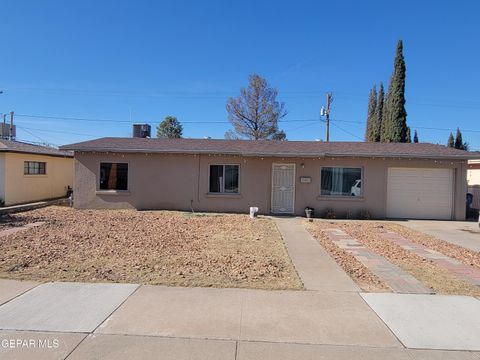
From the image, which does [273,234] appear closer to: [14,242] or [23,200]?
[14,242]

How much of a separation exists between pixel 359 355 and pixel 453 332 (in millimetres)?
1386

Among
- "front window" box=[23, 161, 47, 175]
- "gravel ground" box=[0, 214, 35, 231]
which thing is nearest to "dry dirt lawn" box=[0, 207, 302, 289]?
"gravel ground" box=[0, 214, 35, 231]

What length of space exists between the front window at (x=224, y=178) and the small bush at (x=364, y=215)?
5413 mm

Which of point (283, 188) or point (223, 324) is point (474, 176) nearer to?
point (283, 188)

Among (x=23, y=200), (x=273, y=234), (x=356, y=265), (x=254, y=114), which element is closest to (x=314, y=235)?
(x=273, y=234)

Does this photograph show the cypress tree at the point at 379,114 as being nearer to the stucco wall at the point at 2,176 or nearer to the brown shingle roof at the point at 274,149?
the brown shingle roof at the point at 274,149

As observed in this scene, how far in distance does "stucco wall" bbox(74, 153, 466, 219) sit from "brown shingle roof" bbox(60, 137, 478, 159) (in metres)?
0.42

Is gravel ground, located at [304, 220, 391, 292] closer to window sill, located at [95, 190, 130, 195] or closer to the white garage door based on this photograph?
the white garage door

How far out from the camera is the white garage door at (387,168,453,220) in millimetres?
15586

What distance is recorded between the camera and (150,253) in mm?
7809

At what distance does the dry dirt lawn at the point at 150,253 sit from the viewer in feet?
19.9

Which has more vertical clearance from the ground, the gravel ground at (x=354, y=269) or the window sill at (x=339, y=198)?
the window sill at (x=339, y=198)

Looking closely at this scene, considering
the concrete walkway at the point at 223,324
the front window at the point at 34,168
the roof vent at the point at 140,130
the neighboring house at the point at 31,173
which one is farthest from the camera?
the roof vent at the point at 140,130

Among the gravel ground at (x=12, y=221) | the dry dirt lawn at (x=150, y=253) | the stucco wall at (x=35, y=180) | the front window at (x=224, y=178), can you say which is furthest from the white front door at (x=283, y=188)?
the stucco wall at (x=35, y=180)
